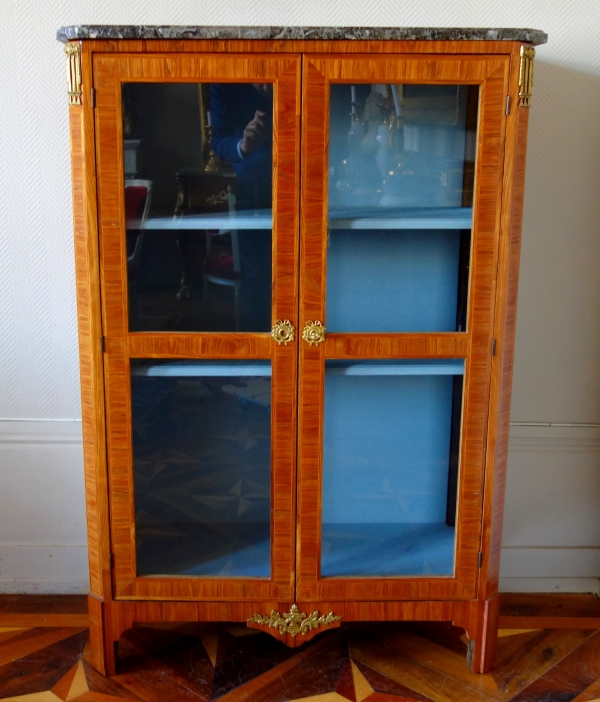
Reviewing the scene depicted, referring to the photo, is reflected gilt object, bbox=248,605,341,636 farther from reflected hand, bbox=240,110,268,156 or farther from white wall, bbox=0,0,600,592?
reflected hand, bbox=240,110,268,156

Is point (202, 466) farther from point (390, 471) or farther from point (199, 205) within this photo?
point (199, 205)

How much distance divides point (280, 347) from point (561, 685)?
79 cm

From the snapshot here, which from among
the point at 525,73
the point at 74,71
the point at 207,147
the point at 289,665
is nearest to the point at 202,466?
the point at 289,665

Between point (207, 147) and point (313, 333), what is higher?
point (207, 147)

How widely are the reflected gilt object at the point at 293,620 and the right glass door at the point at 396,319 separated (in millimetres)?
34

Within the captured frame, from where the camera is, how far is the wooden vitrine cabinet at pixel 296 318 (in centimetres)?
107

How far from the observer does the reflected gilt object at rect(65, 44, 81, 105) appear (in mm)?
1052

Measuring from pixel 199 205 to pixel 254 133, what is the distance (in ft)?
0.46

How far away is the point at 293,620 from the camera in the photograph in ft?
4.10

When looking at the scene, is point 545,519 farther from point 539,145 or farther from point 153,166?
point 153,166

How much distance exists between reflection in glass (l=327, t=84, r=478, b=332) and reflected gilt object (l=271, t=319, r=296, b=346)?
7 cm

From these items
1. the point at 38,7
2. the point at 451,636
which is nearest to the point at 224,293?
the point at 38,7

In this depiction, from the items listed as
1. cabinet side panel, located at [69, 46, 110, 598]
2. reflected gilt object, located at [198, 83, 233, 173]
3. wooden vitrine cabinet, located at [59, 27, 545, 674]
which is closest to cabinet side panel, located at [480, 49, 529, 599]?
wooden vitrine cabinet, located at [59, 27, 545, 674]

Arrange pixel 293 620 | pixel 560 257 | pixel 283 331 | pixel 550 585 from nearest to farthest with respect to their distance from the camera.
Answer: pixel 283 331 → pixel 293 620 → pixel 560 257 → pixel 550 585
